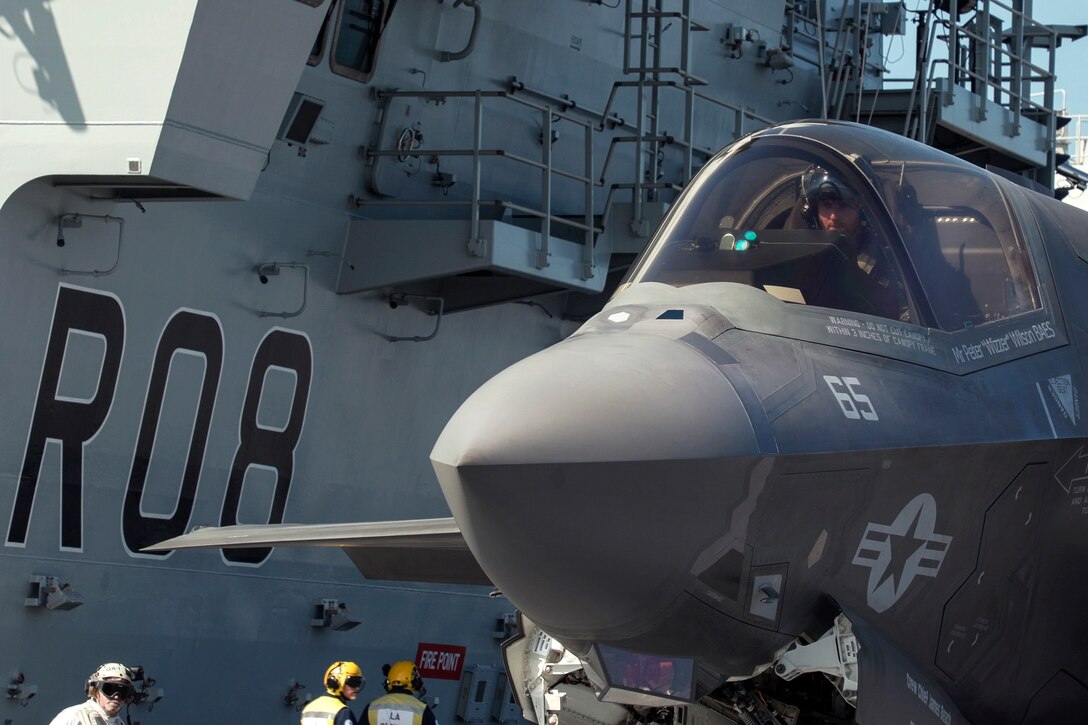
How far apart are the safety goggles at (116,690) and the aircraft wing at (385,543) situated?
2.34ft

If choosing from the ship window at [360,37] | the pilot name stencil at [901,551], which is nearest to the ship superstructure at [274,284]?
the ship window at [360,37]

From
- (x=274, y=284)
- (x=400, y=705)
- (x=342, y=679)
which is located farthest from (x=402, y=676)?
(x=274, y=284)

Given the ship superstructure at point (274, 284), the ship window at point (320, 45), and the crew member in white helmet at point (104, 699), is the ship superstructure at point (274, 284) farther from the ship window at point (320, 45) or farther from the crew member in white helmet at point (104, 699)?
Answer: the crew member in white helmet at point (104, 699)

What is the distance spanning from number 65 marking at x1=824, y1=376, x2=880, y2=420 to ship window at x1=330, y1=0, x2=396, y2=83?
7.30 metres

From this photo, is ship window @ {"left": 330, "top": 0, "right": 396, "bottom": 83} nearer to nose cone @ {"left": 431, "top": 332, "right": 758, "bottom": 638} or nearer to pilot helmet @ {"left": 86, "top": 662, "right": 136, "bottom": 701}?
pilot helmet @ {"left": 86, "top": 662, "right": 136, "bottom": 701}

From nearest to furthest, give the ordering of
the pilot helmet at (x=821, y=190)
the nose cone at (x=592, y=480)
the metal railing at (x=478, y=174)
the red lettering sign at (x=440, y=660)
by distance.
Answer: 1. the nose cone at (x=592, y=480)
2. the pilot helmet at (x=821, y=190)
3. the metal railing at (x=478, y=174)
4. the red lettering sign at (x=440, y=660)

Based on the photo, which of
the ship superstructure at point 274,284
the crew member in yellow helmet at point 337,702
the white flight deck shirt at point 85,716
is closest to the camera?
the white flight deck shirt at point 85,716

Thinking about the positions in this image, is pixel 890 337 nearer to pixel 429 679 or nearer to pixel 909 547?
pixel 909 547

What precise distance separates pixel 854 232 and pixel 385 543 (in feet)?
8.04

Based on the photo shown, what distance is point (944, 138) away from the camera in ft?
48.0

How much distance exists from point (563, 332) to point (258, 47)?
5006 mm

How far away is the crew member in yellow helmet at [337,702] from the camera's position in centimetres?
787

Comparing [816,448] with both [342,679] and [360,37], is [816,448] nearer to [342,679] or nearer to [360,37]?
[342,679]

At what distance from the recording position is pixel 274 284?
34.1 ft
